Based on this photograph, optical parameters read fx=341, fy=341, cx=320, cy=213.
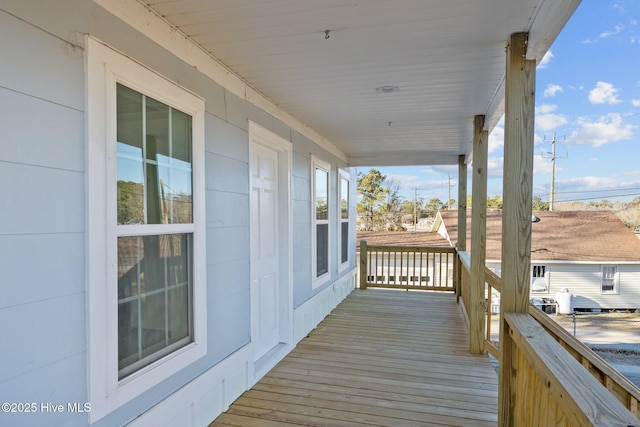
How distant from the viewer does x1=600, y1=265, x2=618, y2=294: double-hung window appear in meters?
10.7

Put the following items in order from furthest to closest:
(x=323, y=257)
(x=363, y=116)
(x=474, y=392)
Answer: (x=323, y=257) → (x=363, y=116) → (x=474, y=392)

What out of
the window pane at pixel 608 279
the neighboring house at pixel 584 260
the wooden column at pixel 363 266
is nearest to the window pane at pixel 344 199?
the wooden column at pixel 363 266

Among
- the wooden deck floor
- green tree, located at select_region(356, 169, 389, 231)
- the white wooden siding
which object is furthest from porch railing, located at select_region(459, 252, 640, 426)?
green tree, located at select_region(356, 169, 389, 231)

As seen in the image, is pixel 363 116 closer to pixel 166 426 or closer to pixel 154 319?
pixel 154 319

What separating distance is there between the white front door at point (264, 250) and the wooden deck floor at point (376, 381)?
34 centimetres

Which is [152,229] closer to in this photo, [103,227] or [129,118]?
[103,227]

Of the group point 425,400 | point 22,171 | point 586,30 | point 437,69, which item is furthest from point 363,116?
point 22,171

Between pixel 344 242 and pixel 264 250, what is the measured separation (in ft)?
10.4

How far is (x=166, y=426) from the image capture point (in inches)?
72.0

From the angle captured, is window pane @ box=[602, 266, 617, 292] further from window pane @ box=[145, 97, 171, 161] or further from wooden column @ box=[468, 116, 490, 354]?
window pane @ box=[145, 97, 171, 161]

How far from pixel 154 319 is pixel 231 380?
1.02m

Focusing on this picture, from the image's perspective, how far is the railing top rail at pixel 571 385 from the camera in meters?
0.88

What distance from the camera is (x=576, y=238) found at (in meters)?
11.2

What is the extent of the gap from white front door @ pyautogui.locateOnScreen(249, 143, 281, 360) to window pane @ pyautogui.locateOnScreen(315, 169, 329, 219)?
122 cm
